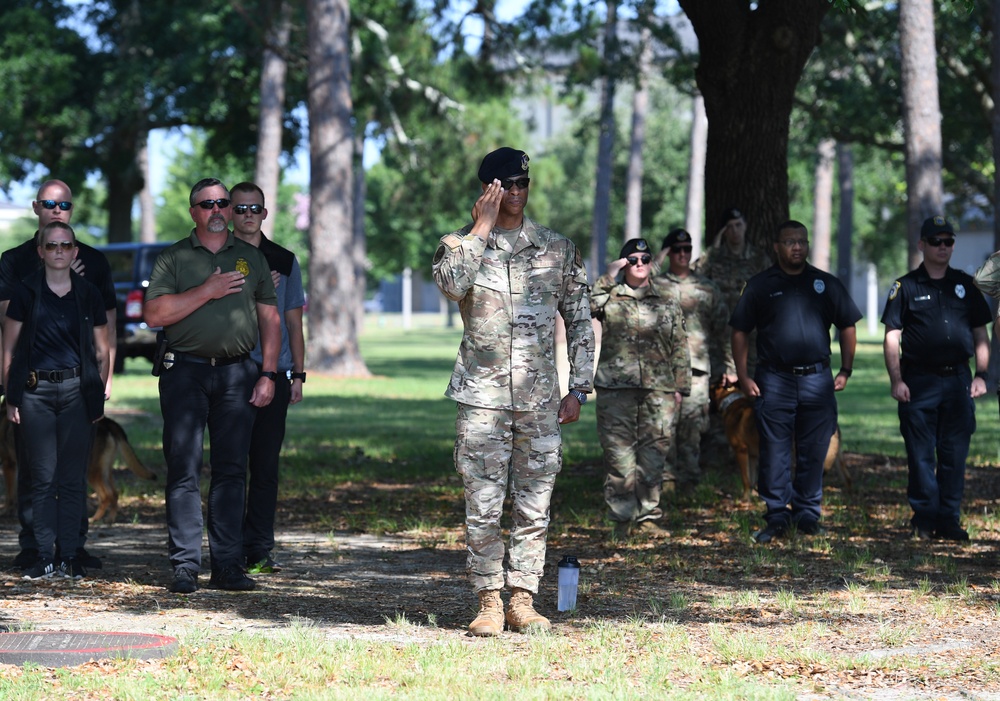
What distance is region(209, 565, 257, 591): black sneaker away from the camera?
7.99 metres

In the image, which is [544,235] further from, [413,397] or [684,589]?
[413,397]

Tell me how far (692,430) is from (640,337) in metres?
1.96

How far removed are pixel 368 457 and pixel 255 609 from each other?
7.60 m

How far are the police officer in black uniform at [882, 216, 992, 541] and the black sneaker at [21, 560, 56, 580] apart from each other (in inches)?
206

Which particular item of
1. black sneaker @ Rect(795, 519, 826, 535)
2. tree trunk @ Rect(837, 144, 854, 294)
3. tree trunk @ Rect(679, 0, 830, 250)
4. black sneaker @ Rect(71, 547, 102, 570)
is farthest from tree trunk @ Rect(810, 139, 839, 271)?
black sneaker @ Rect(71, 547, 102, 570)

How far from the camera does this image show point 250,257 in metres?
8.05

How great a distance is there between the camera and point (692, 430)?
12.1 m

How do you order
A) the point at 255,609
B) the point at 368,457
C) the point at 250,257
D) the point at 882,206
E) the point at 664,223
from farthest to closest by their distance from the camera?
the point at 664,223, the point at 882,206, the point at 368,457, the point at 250,257, the point at 255,609

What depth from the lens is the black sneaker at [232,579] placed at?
26.2ft

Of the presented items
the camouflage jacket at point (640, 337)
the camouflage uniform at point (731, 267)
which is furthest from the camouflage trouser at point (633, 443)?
the camouflage uniform at point (731, 267)

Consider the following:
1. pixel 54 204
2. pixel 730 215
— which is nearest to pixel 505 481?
pixel 54 204

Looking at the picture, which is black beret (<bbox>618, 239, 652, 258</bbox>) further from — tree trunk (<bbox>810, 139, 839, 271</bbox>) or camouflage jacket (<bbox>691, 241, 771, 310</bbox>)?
tree trunk (<bbox>810, 139, 839, 271</bbox>)

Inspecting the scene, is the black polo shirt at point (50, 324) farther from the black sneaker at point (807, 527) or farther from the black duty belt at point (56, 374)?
the black sneaker at point (807, 527)

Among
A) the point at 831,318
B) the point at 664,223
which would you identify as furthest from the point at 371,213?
the point at 831,318
